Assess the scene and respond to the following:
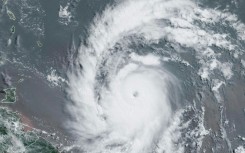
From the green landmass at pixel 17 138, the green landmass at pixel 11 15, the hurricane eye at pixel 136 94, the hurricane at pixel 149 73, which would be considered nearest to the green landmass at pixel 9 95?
the green landmass at pixel 17 138

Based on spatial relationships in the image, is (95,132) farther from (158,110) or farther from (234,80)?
(234,80)

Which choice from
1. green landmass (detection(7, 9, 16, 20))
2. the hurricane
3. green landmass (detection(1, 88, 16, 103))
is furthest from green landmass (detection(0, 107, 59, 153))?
green landmass (detection(7, 9, 16, 20))

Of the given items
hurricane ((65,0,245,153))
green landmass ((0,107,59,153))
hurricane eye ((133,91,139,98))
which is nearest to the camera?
green landmass ((0,107,59,153))

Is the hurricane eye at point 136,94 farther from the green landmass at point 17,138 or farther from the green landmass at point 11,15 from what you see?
the green landmass at point 11,15

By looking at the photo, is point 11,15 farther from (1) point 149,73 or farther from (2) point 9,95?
(1) point 149,73

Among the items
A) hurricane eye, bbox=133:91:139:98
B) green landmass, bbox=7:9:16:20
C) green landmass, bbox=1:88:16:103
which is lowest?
green landmass, bbox=1:88:16:103

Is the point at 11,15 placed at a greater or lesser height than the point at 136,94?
greater

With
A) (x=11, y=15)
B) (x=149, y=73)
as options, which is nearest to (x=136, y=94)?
(x=149, y=73)

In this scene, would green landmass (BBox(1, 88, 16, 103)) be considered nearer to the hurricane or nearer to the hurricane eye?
the hurricane

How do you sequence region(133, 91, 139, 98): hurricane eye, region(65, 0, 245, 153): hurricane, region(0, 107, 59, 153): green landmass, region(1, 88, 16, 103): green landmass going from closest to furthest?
region(0, 107, 59, 153): green landmass → region(1, 88, 16, 103): green landmass → region(65, 0, 245, 153): hurricane → region(133, 91, 139, 98): hurricane eye
